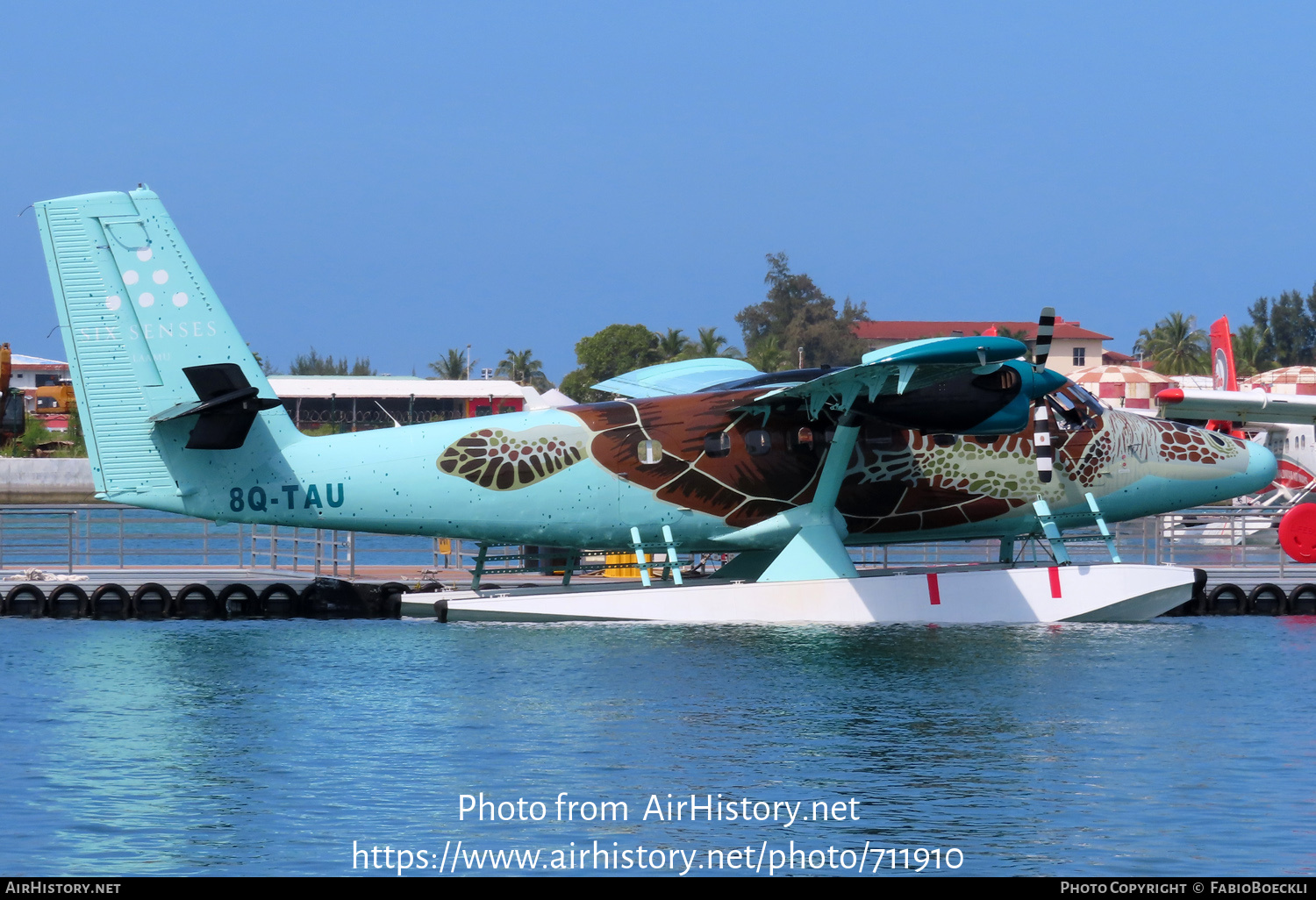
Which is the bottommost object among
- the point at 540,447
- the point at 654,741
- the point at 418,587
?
the point at 654,741

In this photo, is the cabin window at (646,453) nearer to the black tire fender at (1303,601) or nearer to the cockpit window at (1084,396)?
the cockpit window at (1084,396)

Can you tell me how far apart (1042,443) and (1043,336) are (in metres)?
1.71

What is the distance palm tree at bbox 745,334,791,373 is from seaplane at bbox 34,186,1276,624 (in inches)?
3195

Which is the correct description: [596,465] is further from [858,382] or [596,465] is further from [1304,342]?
[1304,342]

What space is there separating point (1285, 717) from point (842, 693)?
5179mm

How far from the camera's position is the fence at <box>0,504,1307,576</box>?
2716cm

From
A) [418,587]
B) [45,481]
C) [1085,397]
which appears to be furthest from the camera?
[45,481]

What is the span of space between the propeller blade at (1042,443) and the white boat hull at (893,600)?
1.47 m

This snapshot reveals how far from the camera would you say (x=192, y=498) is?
72.3 ft

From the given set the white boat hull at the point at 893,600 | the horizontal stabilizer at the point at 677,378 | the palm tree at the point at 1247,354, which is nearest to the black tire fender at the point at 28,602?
the white boat hull at the point at 893,600

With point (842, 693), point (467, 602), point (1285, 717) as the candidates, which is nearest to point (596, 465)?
point (467, 602)

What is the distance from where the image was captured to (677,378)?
2648 cm

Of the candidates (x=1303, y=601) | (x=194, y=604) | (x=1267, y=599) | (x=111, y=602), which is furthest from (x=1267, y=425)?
(x=111, y=602)

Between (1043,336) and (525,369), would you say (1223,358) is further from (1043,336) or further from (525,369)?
(525,369)
